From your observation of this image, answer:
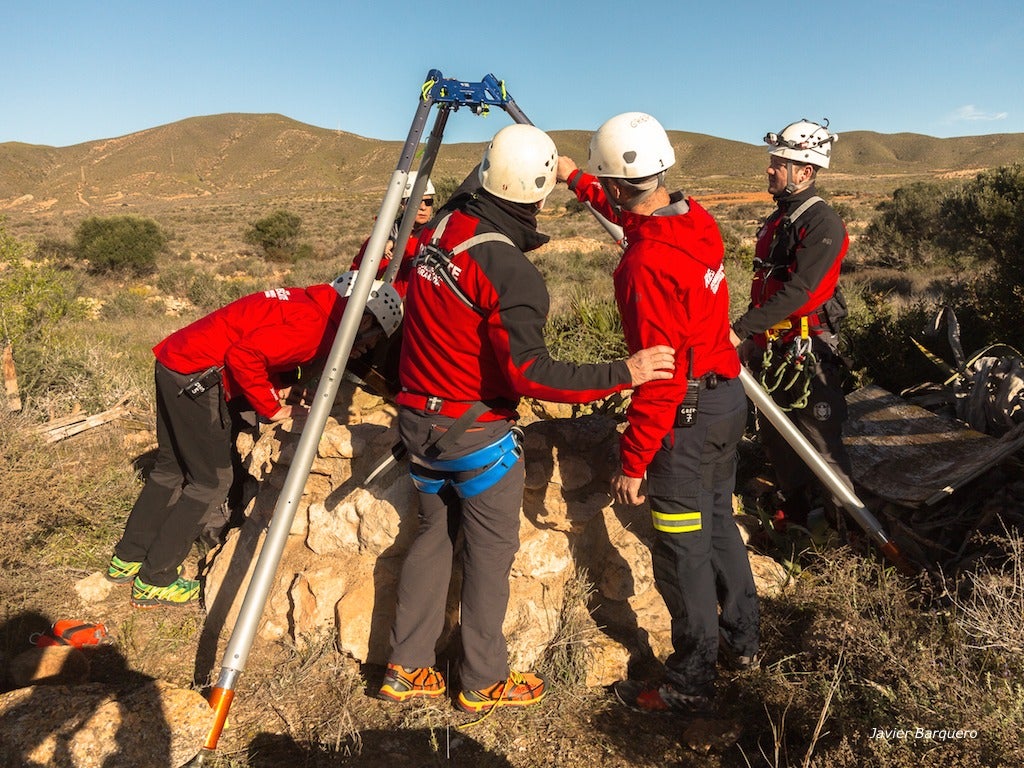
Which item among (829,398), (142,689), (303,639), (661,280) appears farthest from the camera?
(829,398)

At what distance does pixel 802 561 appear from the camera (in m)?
4.63

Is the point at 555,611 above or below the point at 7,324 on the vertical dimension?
below

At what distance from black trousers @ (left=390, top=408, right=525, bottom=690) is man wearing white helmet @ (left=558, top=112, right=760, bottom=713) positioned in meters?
0.56

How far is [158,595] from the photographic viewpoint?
4395 millimetres

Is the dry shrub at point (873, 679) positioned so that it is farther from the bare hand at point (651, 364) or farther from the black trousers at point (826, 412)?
the bare hand at point (651, 364)

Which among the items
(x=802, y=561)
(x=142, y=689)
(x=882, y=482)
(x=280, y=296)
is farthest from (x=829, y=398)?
(x=142, y=689)

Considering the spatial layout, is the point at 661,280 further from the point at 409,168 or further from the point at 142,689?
the point at 142,689

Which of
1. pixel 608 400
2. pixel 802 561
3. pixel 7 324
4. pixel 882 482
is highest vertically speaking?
pixel 7 324

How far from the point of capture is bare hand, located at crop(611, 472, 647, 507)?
3.16 meters

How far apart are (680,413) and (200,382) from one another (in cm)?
273

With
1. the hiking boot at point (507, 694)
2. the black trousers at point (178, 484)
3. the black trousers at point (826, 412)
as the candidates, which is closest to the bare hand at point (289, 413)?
the black trousers at point (178, 484)

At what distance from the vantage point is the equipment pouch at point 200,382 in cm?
409

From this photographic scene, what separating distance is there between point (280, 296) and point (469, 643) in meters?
2.30

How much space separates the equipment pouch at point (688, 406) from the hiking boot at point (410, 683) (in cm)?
174
